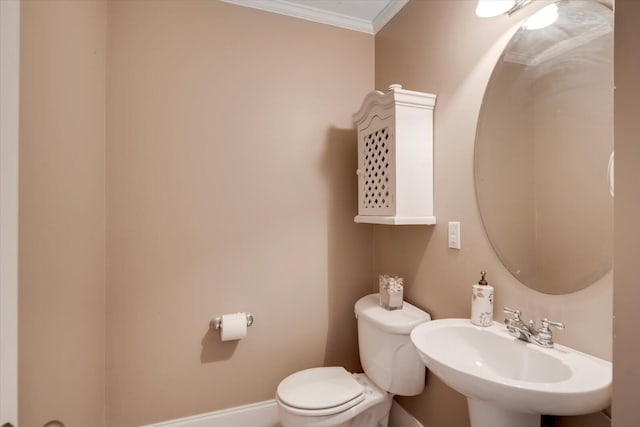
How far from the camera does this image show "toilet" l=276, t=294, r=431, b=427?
1414 millimetres

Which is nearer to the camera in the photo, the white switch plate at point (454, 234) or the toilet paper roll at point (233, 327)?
the white switch plate at point (454, 234)

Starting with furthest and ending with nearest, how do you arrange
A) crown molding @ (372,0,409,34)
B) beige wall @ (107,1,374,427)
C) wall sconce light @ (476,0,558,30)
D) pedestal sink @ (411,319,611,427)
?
crown molding @ (372,0,409,34) < beige wall @ (107,1,374,427) < wall sconce light @ (476,0,558,30) < pedestal sink @ (411,319,611,427)

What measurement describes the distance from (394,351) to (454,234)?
2.04 ft

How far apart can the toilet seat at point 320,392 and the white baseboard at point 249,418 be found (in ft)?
1.30

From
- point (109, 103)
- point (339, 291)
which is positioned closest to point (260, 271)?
point (339, 291)

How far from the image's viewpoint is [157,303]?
5.50 ft

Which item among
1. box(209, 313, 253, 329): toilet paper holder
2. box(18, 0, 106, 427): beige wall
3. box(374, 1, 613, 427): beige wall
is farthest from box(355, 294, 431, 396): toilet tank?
box(18, 0, 106, 427): beige wall

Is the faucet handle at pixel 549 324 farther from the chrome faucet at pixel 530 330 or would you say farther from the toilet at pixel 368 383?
the toilet at pixel 368 383

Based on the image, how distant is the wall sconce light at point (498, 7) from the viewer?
1138 millimetres

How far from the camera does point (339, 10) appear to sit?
1951 millimetres

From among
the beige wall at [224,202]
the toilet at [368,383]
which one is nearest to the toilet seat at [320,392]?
the toilet at [368,383]

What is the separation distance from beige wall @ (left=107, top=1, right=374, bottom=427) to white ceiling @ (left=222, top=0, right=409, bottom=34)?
5 centimetres

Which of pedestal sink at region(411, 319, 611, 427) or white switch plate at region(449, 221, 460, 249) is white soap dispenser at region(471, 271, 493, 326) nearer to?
pedestal sink at region(411, 319, 611, 427)

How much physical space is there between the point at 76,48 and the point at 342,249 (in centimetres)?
163
